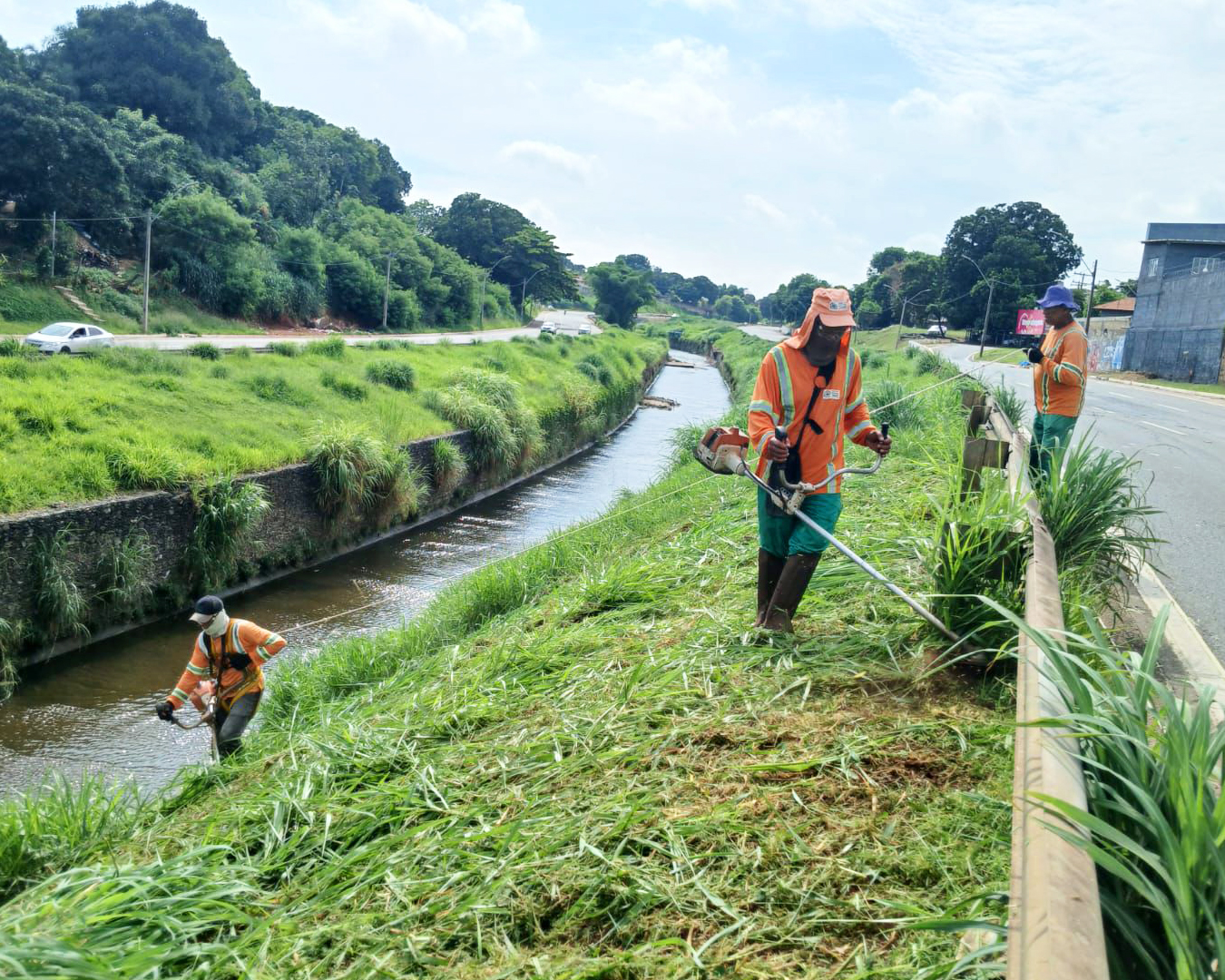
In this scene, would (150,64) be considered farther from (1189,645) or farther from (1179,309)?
(1189,645)

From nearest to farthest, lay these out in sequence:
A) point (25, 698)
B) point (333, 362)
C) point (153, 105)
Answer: point (25, 698) → point (333, 362) → point (153, 105)

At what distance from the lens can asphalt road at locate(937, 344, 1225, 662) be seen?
245 inches

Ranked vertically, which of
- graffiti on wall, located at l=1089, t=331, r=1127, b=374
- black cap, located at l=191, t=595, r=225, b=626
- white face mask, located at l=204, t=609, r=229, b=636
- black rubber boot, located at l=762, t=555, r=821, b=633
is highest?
graffiti on wall, located at l=1089, t=331, r=1127, b=374

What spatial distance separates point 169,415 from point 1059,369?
41.2 feet

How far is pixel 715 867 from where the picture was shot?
2.91 m

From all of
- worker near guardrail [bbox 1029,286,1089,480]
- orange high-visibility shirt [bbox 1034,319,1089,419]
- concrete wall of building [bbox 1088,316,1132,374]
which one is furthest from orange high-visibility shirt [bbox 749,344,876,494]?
concrete wall of building [bbox 1088,316,1132,374]

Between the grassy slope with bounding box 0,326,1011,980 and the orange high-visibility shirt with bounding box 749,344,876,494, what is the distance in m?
0.83

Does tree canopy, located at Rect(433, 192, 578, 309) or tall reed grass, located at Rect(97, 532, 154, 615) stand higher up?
tree canopy, located at Rect(433, 192, 578, 309)

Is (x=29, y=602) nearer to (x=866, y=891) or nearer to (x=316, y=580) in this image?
(x=316, y=580)

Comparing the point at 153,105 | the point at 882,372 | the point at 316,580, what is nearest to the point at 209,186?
the point at 153,105

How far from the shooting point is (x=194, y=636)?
11.2 m

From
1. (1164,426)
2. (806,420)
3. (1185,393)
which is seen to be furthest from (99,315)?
(1185,393)

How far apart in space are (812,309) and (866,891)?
2706 mm

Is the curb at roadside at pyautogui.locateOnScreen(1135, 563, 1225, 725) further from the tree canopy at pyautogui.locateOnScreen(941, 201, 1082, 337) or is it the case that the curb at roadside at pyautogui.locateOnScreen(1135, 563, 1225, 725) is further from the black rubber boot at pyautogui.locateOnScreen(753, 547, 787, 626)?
the tree canopy at pyautogui.locateOnScreen(941, 201, 1082, 337)
